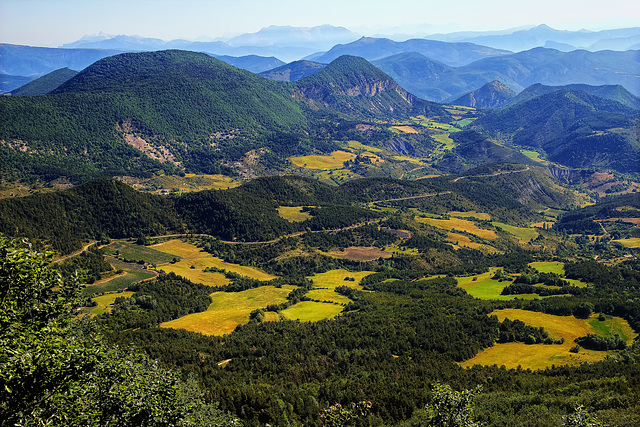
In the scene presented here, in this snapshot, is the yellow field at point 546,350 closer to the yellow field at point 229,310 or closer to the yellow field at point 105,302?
the yellow field at point 229,310

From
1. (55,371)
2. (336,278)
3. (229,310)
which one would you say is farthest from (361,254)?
(55,371)

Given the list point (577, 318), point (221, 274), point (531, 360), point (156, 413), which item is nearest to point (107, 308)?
point (221, 274)

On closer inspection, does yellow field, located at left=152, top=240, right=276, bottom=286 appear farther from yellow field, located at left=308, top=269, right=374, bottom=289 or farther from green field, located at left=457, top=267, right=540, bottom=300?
green field, located at left=457, top=267, right=540, bottom=300

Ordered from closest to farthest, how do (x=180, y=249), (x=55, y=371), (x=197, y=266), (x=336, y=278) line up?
(x=55, y=371), (x=197, y=266), (x=336, y=278), (x=180, y=249)

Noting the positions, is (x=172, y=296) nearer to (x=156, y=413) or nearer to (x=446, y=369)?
(x=446, y=369)

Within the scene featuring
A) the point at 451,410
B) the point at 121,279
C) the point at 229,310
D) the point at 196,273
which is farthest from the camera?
the point at 196,273

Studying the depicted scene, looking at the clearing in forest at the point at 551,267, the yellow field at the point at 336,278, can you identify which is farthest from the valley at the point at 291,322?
the yellow field at the point at 336,278

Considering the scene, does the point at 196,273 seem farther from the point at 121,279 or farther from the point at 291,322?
the point at 291,322
